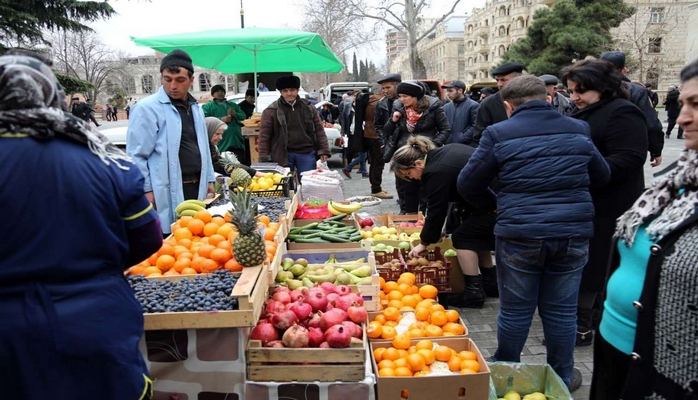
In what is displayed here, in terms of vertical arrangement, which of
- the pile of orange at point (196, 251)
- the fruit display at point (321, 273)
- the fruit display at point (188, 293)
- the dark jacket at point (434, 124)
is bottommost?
the fruit display at point (321, 273)

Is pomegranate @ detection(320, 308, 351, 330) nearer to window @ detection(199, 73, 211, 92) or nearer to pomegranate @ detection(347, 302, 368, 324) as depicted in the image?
pomegranate @ detection(347, 302, 368, 324)

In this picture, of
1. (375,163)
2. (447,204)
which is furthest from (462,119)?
(447,204)

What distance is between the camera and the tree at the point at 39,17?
49.8 feet

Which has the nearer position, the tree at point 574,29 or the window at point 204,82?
the tree at point 574,29

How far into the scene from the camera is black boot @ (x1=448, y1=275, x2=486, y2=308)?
4711mm

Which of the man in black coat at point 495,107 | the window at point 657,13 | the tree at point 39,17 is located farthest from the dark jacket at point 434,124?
the window at point 657,13

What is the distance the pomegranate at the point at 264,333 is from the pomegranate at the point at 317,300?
0.31 meters

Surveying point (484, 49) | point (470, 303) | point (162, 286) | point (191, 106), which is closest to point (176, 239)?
point (162, 286)

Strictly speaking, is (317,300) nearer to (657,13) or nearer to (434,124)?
(434,124)

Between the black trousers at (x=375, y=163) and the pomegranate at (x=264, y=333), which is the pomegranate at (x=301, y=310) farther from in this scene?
the black trousers at (x=375, y=163)

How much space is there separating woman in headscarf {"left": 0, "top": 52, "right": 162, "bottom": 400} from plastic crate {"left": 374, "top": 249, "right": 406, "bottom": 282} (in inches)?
113

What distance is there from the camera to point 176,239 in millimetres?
3518

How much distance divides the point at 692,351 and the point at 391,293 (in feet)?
8.50

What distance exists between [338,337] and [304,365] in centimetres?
24
